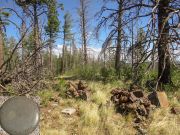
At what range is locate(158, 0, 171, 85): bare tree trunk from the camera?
756cm

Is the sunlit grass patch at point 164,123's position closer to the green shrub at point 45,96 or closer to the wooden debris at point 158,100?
the wooden debris at point 158,100

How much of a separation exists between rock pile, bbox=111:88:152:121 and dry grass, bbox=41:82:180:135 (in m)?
0.22

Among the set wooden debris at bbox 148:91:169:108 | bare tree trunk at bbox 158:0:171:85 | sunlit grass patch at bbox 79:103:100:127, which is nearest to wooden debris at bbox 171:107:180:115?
wooden debris at bbox 148:91:169:108

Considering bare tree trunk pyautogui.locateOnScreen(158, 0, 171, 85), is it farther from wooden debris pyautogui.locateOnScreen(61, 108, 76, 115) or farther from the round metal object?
the round metal object

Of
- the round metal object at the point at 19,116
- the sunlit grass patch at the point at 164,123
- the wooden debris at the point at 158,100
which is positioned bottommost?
the sunlit grass patch at the point at 164,123

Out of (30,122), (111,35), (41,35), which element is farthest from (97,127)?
(30,122)

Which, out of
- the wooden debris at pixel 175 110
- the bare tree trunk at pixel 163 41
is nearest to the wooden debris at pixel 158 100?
the wooden debris at pixel 175 110

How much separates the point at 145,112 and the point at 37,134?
5.86 metres

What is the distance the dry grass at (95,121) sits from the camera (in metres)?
7.47

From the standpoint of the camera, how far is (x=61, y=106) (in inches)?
359

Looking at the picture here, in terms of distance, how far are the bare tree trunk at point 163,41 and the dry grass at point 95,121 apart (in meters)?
1.36

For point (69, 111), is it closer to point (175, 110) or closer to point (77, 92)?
point (77, 92)

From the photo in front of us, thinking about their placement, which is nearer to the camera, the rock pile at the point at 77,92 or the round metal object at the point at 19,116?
the round metal object at the point at 19,116

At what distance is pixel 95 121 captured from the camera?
795 centimetres
